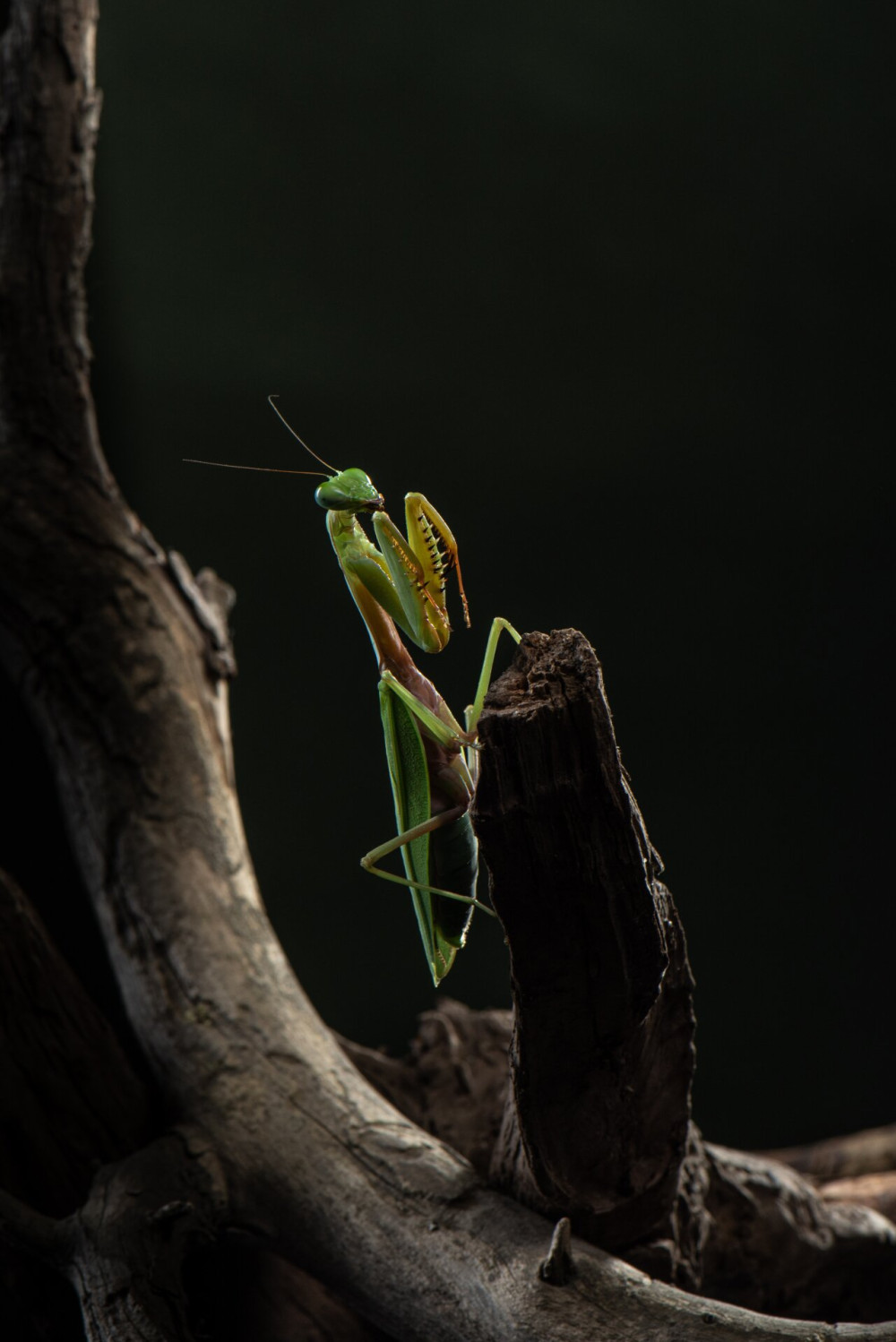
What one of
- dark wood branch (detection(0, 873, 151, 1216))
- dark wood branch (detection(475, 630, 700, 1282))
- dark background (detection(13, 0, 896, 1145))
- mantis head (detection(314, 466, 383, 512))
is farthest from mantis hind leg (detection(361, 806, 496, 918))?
dark background (detection(13, 0, 896, 1145))

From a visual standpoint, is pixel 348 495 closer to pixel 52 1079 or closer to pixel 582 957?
pixel 582 957

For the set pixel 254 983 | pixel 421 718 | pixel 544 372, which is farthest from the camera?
pixel 544 372

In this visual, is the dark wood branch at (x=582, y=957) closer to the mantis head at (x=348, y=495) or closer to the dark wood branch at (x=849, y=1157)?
the mantis head at (x=348, y=495)

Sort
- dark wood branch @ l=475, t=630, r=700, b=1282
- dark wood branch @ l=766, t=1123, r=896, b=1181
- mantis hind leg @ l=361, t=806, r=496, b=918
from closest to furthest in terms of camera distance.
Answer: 1. dark wood branch @ l=475, t=630, r=700, b=1282
2. mantis hind leg @ l=361, t=806, r=496, b=918
3. dark wood branch @ l=766, t=1123, r=896, b=1181

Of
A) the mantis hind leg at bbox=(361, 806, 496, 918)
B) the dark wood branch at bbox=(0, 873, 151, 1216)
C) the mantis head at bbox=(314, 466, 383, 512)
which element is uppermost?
the mantis head at bbox=(314, 466, 383, 512)

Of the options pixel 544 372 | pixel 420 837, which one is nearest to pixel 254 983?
pixel 420 837

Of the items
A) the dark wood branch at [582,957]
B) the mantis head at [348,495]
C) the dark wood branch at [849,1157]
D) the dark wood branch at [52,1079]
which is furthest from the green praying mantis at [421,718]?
the dark wood branch at [849,1157]

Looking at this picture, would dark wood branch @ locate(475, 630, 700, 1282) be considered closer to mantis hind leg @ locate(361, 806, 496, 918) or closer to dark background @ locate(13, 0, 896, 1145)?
mantis hind leg @ locate(361, 806, 496, 918)

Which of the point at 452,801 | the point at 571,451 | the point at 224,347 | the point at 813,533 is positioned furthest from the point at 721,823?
the point at 224,347
